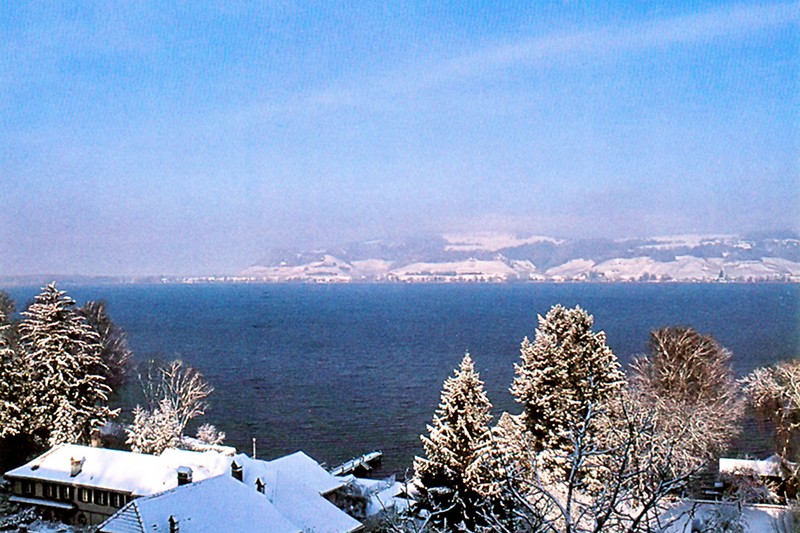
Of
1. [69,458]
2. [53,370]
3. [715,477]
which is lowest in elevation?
[715,477]

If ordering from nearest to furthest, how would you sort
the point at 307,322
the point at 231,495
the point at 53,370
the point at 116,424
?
the point at 231,495
the point at 53,370
the point at 116,424
the point at 307,322

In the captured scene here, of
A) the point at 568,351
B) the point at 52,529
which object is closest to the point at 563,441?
the point at 568,351

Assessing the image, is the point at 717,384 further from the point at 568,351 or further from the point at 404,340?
the point at 404,340

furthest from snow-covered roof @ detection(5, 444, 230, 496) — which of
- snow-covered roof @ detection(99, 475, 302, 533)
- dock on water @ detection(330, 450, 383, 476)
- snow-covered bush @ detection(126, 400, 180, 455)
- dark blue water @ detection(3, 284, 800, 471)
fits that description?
dock on water @ detection(330, 450, 383, 476)

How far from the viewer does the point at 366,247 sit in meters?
143

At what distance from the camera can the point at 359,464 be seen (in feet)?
66.1

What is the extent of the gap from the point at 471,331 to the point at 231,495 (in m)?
44.2

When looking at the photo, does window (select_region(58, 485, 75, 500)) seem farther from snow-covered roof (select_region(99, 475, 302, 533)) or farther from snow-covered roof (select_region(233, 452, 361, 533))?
snow-covered roof (select_region(99, 475, 302, 533))

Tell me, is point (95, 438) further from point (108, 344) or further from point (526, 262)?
point (526, 262)

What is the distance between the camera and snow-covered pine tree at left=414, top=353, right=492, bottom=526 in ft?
37.0

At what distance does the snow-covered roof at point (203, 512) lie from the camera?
10227 mm

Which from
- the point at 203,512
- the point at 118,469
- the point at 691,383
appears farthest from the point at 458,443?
the point at 691,383

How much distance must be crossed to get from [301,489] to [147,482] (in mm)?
3027

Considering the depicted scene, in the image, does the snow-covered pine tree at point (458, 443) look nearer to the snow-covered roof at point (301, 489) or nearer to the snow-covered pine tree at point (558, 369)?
the snow-covered pine tree at point (558, 369)
